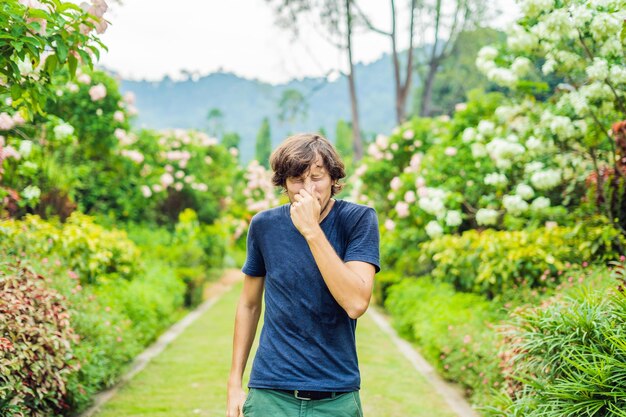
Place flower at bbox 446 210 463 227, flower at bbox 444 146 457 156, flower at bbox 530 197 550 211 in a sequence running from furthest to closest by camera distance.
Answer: flower at bbox 444 146 457 156 < flower at bbox 446 210 463 227 < flower at bbox 530 197 550 211

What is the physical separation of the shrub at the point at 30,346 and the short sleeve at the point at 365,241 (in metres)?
2.09

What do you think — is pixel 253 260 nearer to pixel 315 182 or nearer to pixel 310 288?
pixel 310 288

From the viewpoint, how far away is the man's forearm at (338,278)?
6.68ft

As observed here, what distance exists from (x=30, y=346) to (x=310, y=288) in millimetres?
2394

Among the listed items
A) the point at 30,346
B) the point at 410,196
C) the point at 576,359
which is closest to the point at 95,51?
the point at 30,346

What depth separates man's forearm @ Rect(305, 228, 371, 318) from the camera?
2037 millimetres

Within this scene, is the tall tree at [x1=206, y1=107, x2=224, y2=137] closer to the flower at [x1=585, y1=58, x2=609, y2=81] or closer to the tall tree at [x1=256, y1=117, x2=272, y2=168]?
the tall tree at [x1=256, y1=117, x2=272, y2=168]

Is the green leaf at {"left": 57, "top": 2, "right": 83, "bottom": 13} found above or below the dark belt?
above

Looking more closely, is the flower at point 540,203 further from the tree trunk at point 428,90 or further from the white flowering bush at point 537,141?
the tree trunk at point 428,90

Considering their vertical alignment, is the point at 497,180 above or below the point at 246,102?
below

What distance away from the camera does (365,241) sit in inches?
87.0

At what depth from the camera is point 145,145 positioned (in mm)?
14219

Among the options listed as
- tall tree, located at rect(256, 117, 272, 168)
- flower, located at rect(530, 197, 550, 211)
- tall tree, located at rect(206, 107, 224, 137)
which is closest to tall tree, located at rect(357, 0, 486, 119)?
flower, located at rect(530, 197, 550, 211)

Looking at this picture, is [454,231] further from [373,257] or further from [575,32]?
[373,257]
